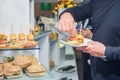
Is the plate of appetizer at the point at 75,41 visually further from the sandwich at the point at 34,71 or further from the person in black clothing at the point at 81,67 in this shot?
the person in black clothing at the point at 81,67

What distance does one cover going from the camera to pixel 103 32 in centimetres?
119

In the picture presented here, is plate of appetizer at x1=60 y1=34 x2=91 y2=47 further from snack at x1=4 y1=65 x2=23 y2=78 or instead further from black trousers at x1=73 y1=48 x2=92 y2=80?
black trousers at x1=73 y1=48 x2=92 y2=80

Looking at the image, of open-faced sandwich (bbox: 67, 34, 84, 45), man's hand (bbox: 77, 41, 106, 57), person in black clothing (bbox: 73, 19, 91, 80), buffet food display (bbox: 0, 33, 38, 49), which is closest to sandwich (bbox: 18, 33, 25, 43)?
buffet food display (bbox: 0, 33, 38, 49)

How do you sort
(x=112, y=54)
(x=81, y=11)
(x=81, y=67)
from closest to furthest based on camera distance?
(x=112, y=54) < (x=81, y=11) < (x=81, y=67)

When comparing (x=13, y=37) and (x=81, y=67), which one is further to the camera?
(x=81, y=67)

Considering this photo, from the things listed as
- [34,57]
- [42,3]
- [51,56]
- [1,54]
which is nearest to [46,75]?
[34,57]

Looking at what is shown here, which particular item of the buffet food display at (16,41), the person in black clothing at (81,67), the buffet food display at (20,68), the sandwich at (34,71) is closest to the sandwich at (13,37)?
the buffet food display at (16,41)

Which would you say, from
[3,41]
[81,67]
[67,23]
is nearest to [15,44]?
[3,41]

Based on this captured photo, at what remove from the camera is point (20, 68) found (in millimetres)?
1286

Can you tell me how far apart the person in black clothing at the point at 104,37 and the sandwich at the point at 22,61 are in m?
0.23

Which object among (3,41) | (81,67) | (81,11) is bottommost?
(81,67)

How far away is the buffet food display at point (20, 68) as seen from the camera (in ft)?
4.10

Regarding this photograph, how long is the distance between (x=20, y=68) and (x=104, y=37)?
0.42 m

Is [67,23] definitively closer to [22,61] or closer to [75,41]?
[75,41]
